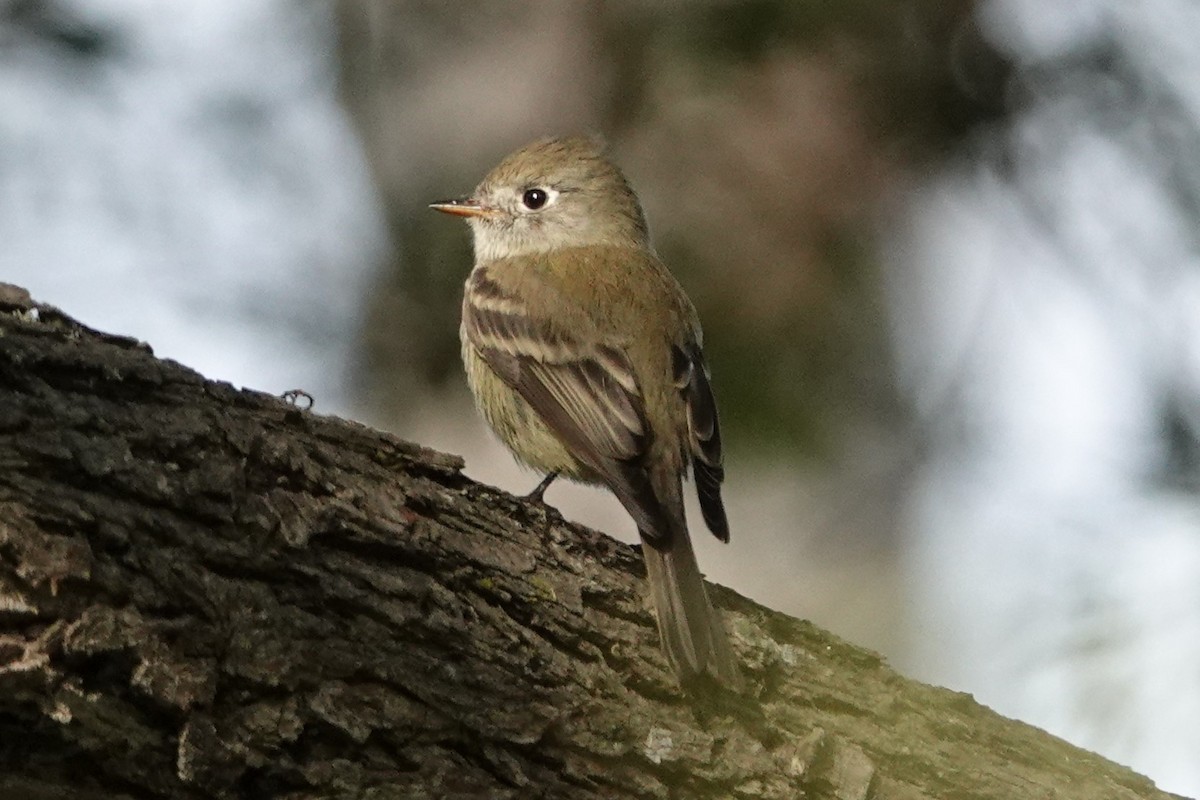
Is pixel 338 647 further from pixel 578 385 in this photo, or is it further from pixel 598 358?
pixel 598 358

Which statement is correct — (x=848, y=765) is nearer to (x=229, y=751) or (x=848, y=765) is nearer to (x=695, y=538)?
(x=229, y=751)

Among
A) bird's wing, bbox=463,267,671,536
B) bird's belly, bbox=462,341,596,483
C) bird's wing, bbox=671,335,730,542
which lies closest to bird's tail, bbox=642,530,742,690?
bird's wing, bbox=463,267,671,536

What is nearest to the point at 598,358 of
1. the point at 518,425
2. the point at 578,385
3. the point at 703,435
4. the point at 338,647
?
the point at 578,385

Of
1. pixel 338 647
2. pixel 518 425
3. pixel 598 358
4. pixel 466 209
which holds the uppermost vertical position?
pixel 466 209

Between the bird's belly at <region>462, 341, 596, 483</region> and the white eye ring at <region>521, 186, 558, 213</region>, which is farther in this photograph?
the white eye ring at <region>521, 186, 558, 213</region>

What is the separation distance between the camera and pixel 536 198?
625 cm

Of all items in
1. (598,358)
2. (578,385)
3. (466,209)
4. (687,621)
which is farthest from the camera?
(466,209)

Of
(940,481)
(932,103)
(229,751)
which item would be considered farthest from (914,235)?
(229,751)

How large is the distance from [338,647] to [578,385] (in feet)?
6.66

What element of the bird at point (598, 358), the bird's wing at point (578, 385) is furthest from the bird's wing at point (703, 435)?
the bird's wing at point (578, 385)

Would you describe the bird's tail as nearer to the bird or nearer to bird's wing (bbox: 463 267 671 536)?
Answer: the bird

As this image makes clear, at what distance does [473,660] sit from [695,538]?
271 centimetres

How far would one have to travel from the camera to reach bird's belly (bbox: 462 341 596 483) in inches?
194

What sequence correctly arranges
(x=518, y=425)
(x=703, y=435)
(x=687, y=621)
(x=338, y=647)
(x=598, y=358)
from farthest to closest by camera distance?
(x=518, y=425)
(x=598, y=358)
(x=703, y=435)
(x=687, y=621)
(x=338, y=647)
